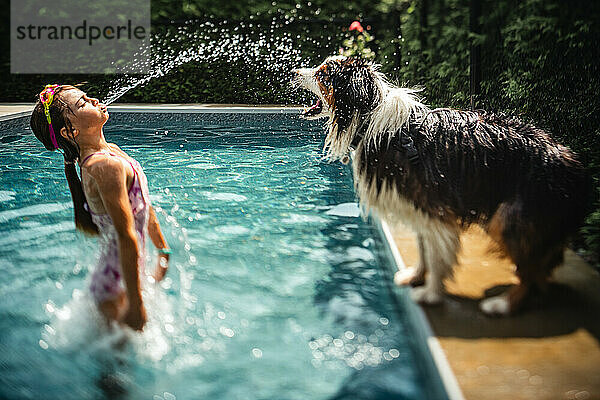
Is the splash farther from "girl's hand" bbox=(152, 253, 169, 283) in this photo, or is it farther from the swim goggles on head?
the swim goggles on head

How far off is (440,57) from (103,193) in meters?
7.35

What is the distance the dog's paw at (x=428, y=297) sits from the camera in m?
2.81

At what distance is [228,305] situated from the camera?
10.9 ft

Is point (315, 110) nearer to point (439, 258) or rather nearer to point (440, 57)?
point (439, 258)

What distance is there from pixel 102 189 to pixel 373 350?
1449mm

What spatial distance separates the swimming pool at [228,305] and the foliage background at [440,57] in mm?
1451

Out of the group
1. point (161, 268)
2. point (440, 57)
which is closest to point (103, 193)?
point (161, 268)

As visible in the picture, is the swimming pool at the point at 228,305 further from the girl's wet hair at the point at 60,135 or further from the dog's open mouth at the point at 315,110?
the dog's open mouth at the point at 315,110

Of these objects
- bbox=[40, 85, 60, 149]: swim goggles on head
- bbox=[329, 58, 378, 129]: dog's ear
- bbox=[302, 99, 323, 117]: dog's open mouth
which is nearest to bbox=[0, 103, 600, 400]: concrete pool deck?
bbox=[329, 58, 378, 129]: dog's ear

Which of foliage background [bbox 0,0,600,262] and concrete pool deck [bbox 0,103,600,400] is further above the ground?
foliage background [bbox 0,0,600,262]

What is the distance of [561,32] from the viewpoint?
4484 mm

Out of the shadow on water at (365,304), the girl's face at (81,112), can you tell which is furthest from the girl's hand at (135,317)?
the shadow on water at (365,304)

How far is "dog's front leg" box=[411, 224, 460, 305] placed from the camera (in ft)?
9.32

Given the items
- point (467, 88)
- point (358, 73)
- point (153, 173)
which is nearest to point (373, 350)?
point (358, 73)
